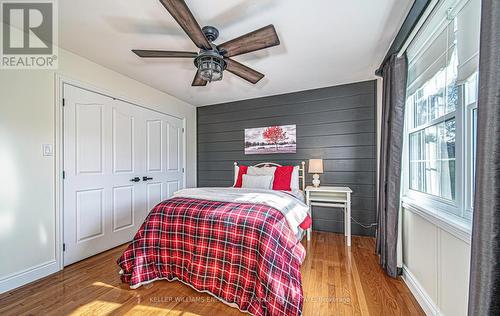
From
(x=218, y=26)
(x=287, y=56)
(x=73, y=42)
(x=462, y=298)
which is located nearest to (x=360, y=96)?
(x=287, y=56)

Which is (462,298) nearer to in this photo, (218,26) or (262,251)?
(262,251)

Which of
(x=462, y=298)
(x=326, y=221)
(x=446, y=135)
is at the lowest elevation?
(x=326, y=221)

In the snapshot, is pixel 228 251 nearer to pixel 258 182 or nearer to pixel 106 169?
pixel 258 182

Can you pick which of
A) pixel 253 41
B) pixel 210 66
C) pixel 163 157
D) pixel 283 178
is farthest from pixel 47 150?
pixel 283 178

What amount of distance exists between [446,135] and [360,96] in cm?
192

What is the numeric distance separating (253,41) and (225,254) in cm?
173

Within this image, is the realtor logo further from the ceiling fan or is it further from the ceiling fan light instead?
the ceiling fan light

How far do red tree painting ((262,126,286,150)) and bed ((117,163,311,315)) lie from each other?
173 centimetres

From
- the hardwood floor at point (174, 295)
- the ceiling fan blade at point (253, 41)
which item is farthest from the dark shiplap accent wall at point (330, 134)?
the ceiling fan blade at point (253, 41)

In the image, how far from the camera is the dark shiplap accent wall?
320 centimetres

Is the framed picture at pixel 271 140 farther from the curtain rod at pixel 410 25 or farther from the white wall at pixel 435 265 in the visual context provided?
the white wall at pixel 435 265

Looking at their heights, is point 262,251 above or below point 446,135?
below

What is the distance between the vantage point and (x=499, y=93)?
0.68 m

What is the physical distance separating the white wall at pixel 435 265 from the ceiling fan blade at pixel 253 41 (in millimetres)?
1746
